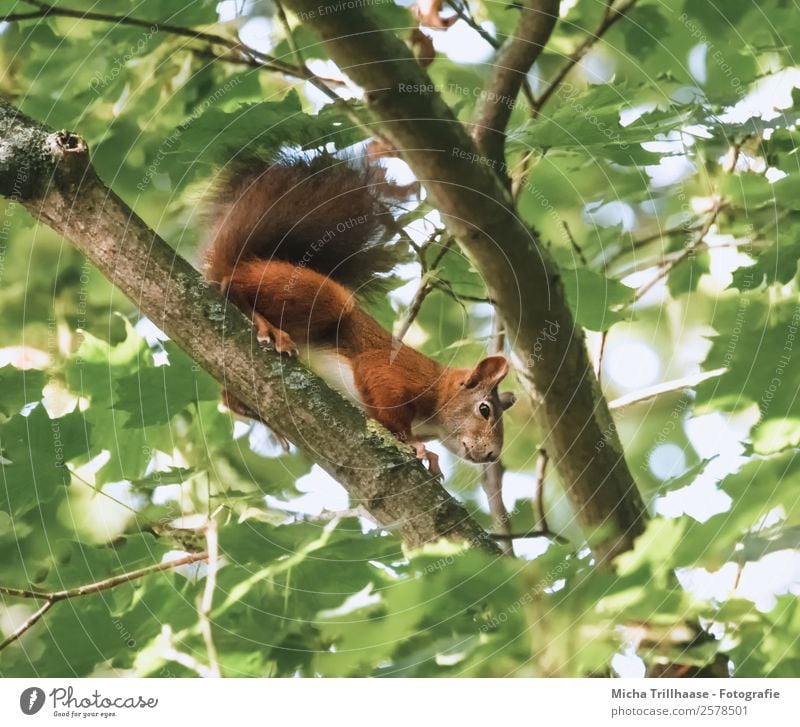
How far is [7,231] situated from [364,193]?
700mm

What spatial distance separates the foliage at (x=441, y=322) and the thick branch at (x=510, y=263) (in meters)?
0.04

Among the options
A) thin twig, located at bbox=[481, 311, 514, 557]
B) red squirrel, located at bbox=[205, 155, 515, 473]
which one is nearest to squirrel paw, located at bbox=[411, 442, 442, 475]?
red squirrel, located at bbox=[205, 155, 515, 473]

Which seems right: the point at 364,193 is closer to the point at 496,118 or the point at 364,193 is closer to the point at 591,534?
the point at 496,118

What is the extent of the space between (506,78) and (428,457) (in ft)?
2.31

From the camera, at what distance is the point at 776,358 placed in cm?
152

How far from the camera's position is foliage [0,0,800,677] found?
1.31m

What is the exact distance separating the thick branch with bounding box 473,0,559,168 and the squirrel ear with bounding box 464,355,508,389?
45cm

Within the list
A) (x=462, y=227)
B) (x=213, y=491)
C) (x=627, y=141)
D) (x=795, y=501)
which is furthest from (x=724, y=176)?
(x=213, y=491)

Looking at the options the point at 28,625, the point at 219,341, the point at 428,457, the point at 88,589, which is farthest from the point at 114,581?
the point at 428,457

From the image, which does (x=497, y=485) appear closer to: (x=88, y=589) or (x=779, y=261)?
(x=779, y=261)

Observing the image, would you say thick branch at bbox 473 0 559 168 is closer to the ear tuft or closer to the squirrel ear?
the squirrel ear

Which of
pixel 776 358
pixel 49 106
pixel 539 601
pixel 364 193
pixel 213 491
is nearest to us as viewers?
pixel 539 601

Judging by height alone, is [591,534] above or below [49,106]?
below

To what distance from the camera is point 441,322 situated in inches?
78.1
